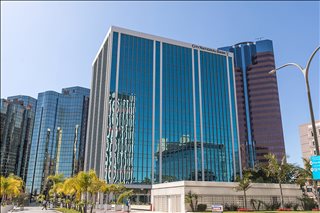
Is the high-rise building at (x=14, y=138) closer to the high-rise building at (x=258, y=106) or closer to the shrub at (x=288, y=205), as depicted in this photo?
the high-rise building at (x=258, y=106)

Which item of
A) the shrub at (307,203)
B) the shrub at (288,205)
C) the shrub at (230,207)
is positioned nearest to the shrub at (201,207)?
the shrub at (230,207)

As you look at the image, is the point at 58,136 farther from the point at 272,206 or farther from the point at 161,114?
the point at 272,206

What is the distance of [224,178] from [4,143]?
470 feet

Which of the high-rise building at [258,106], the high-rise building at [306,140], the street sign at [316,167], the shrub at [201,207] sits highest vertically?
the high-rise building at [258,106]

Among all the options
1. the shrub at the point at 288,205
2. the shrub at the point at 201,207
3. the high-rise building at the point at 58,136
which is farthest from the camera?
the high-rise building at the point at 58,136

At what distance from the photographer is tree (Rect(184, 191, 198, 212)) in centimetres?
4569

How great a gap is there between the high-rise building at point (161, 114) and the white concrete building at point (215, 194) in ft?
106

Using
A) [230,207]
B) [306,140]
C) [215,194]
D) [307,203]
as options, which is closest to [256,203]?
[230,207]

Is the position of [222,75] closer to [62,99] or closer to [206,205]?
[206,205]

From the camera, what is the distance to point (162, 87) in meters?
97.1

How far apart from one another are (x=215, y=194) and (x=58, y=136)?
148226 millimetres

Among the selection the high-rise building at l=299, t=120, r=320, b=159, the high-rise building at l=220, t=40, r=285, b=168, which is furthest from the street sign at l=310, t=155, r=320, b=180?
the high-rise building at l=220, t=40, r=285, b=168

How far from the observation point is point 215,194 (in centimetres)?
4825

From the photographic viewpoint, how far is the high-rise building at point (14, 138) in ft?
588
